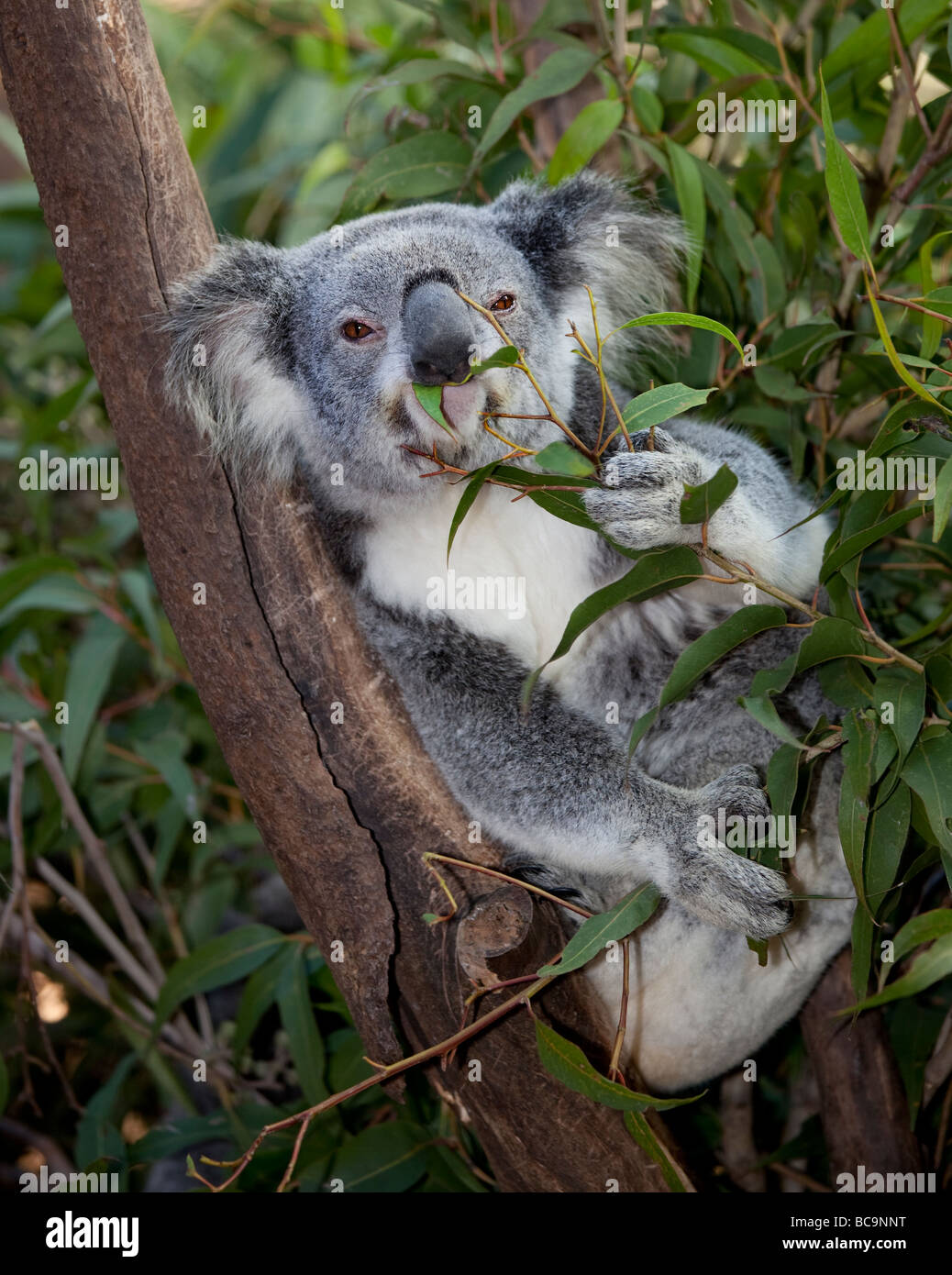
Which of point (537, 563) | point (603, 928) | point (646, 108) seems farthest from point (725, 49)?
point (603, 928)

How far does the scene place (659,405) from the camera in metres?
1.45

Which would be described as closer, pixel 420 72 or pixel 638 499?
pixel 638 499

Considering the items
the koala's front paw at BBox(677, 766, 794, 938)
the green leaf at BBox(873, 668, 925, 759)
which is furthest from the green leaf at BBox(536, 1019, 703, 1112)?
the green leaf at BBox(873, 668, 925, 759)

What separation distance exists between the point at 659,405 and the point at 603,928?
0.80m

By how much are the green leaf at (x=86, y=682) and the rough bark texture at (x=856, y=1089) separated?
1762mm

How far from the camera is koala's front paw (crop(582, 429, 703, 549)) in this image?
1.66 meters

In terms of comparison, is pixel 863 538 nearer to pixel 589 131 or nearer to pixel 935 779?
pixel 935 779

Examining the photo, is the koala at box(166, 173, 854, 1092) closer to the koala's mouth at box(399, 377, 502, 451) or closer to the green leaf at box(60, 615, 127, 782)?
the koala's mouth at box(399, 377, 502, 451)

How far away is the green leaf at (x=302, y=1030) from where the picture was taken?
2369 millimetres

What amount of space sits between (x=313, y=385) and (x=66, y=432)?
5.45 feet

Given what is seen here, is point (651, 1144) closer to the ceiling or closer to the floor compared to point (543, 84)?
closer to the floor

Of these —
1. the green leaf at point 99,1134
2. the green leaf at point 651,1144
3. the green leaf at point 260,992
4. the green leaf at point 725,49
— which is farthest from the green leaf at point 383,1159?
the green leaf at point 725,49

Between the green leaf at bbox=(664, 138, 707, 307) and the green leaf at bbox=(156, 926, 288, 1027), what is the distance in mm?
1670

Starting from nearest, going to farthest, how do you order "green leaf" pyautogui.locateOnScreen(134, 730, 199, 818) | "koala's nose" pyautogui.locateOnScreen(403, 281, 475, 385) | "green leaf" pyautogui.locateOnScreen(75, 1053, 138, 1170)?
"koala's nose" pyautogui.locateOnScreen(403, 281, 475, 385) → "green leaf" pyautogui.locateOnScreen(75, 1053, 138, 1170) → "green leaf" pyautogui.locateOnScreen(134, 730, 199, 818)
